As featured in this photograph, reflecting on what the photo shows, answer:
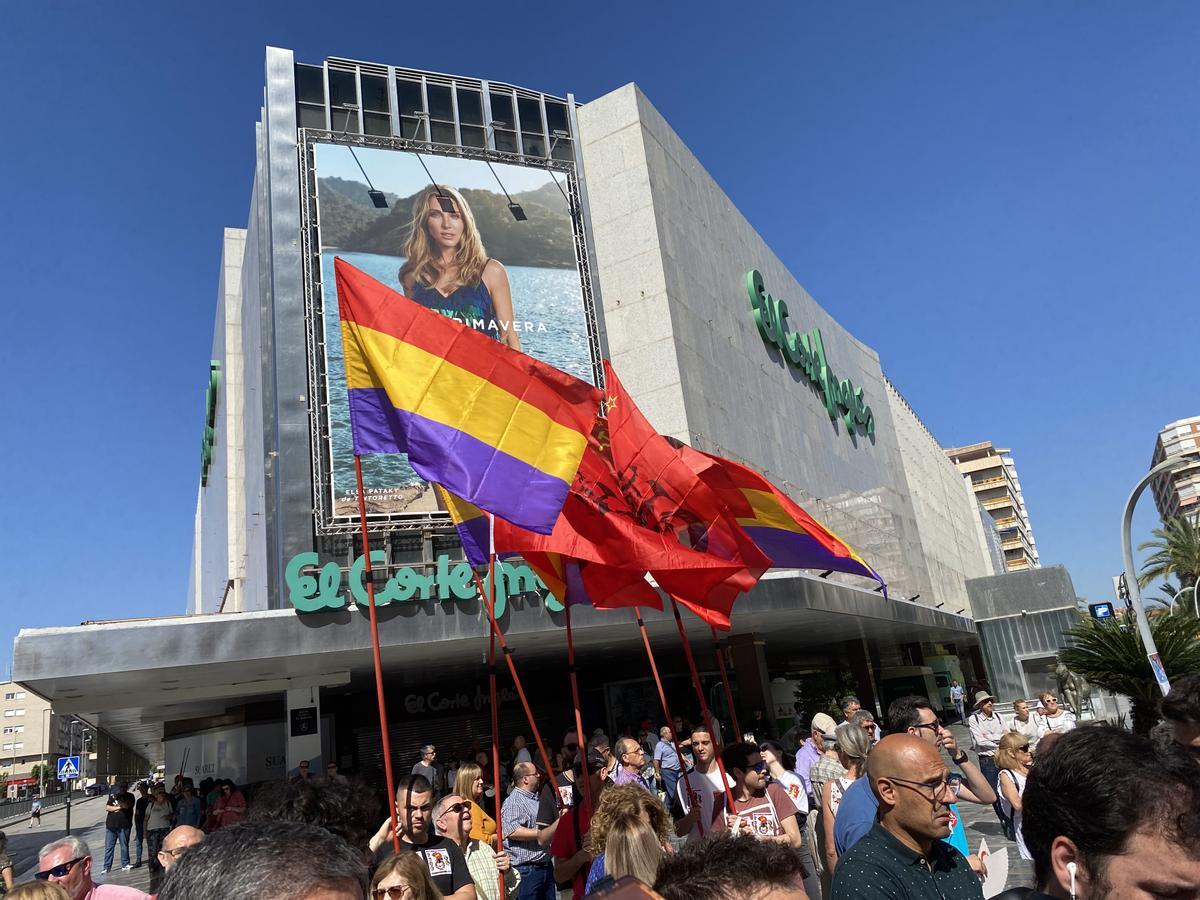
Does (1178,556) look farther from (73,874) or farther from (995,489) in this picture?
(995,489)

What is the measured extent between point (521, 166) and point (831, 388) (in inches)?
725

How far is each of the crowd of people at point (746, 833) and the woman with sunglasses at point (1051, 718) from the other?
111 inches

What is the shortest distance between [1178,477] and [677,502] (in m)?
144

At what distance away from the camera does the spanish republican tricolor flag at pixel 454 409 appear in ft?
20.6

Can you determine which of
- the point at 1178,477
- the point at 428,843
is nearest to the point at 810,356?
the point at 428,843

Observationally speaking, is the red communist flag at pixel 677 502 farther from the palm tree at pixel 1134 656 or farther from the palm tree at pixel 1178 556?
the palm tree at pixel 1178 556

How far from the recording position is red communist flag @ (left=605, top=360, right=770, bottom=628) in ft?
26.4

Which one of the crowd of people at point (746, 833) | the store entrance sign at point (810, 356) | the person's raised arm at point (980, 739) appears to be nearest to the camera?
the crowd of people at point (746, 833)

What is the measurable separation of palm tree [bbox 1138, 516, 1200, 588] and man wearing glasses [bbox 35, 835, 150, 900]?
5086cm

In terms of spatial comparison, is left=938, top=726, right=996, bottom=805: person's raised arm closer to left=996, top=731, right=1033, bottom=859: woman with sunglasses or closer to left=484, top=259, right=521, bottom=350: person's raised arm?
left=996, top=731, right=1033, bottom=859: woman with sunglasses

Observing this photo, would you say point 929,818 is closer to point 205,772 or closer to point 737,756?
point 737,756

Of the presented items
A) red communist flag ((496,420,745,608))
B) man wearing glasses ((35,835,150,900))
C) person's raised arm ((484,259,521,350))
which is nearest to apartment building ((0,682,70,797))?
person's raised arm ((484,259,521,350))

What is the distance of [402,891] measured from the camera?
153 inches

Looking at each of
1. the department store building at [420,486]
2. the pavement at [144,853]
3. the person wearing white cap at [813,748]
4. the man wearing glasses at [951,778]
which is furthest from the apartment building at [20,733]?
the man wearing glasses at [951,778]
